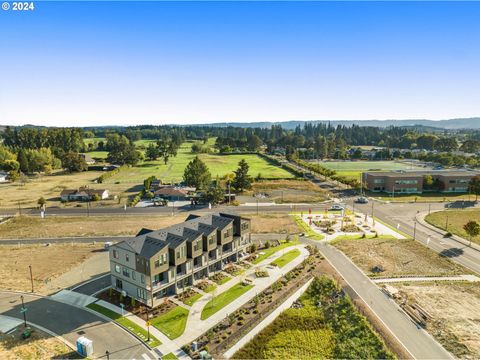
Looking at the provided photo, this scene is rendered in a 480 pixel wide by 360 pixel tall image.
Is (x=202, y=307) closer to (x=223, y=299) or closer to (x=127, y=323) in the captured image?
(x=223, y=299)

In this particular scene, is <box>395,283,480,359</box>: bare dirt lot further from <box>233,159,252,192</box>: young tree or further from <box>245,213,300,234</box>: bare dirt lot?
<box>233,159,252,192</box>: young tree

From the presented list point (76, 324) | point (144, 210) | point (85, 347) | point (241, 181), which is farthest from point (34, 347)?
point (241, 181)

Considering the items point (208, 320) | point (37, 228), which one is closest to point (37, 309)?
point (208, 320)

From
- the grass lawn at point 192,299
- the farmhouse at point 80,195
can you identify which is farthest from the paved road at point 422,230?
the farmhouse at point 80,195

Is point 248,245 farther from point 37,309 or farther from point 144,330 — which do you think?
point 37,309

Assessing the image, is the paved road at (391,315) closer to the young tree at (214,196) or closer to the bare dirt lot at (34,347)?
the bare dirt lot at (34,347)
